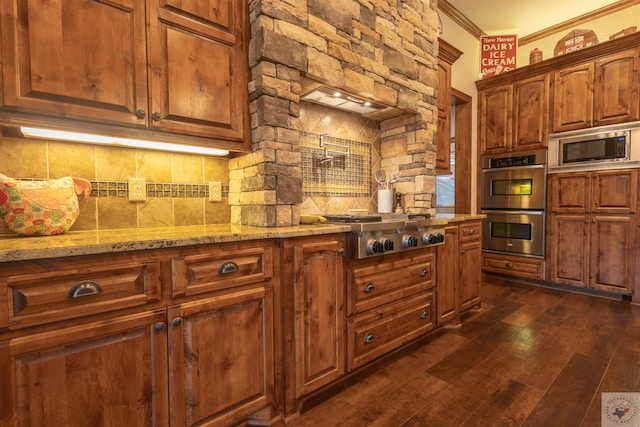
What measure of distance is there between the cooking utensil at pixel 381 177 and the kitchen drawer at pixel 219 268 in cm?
171

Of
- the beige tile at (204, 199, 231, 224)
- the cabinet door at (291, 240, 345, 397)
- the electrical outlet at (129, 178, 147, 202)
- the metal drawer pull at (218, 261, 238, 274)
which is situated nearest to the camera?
the metal drawer pull at (218, 261, 238, 274)

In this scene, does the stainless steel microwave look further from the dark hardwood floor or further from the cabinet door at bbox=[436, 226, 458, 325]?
the cabinet door at bbox=[436, 226, 458, 325]

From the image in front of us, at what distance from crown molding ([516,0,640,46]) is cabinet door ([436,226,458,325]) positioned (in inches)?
141

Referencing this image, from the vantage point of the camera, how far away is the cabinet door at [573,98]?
3.21m

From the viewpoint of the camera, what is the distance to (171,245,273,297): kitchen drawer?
45.3 inches

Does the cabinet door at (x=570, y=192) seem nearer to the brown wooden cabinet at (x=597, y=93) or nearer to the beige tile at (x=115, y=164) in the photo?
the brown wooden cabinet at (x=597, y=93)

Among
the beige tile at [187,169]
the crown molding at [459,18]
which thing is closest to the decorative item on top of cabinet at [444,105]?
the crown molding at [459,18]

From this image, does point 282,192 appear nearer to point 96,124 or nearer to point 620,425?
point 96,124

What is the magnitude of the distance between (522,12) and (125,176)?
4.82 metres

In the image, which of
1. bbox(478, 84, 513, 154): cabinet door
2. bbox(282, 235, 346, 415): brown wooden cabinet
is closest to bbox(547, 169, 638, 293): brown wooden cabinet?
bbox(478, 84, 513, 154): cabinet door

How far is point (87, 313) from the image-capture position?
3.18 feet

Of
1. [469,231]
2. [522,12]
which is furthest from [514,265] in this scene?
[522,12]

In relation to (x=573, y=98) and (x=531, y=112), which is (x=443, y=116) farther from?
(x=573, y=98)

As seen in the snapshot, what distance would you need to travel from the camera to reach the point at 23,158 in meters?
1.35
